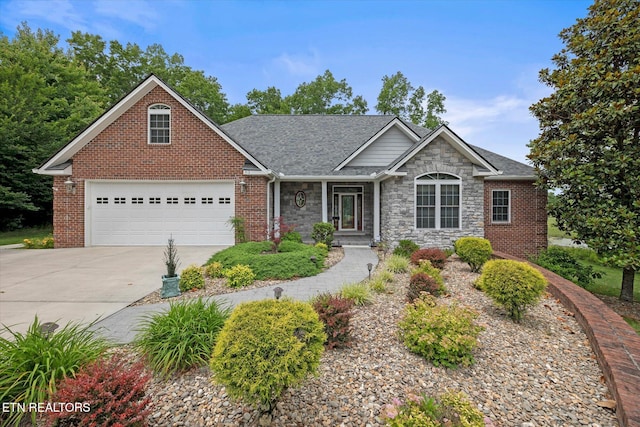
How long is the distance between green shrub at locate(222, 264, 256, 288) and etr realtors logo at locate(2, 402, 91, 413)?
4.22m

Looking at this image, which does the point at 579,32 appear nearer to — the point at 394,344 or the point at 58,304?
the point at 394,344

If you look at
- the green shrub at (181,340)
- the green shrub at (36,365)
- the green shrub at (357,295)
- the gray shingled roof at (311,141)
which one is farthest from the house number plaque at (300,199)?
the green shrub at (36,365)

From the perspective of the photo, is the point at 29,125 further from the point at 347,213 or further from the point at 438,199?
the point at 438,199

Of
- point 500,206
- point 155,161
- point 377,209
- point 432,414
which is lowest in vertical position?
point 432,414

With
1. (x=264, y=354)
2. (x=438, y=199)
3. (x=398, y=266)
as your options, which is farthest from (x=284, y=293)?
(x=438, y=199)

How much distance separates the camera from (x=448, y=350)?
3.39 metres

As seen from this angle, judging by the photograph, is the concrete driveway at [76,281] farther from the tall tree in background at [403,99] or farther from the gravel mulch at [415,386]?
the tall tree in background at [403,99]

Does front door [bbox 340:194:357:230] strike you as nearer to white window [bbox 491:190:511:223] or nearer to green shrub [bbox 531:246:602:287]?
white window [bbox 491:190:511:223]

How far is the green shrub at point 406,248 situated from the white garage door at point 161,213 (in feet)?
21.3

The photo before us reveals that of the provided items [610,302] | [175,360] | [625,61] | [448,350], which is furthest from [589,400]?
[625,61]

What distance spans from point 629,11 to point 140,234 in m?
16.6

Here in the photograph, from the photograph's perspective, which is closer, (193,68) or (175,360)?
(175,360)

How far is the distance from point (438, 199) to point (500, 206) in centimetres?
346

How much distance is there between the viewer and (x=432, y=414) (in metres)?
2.20
